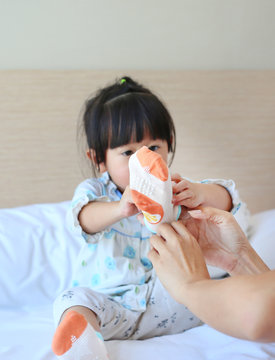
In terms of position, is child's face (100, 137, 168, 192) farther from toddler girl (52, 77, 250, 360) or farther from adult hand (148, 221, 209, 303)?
adult hand (148, 221, 209, 303)

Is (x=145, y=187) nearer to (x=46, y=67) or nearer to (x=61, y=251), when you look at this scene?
(x=61, y=251)

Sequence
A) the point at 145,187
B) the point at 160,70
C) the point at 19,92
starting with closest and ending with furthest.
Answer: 1. the point at 145,187
2. the point at 19,92
3. the point at 160,70

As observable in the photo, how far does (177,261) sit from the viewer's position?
558 mm

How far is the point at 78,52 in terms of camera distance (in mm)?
1526

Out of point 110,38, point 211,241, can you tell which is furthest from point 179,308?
point 110,38

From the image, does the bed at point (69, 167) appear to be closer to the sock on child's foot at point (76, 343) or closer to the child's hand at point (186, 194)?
the sock on child's foot at point (76, 343)

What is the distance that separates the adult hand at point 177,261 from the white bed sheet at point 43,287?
0.31 metres

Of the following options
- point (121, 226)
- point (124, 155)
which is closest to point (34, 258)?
point (121, 226)

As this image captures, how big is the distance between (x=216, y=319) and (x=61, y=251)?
831 mm

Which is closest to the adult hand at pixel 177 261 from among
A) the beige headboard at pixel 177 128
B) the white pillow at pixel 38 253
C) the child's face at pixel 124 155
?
the child's face at pixel 124 155

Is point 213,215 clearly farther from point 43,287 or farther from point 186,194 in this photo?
point 43,287

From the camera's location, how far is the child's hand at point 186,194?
2.54 ft

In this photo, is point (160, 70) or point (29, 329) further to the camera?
point (160, 70)

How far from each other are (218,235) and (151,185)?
0.78 ft
